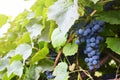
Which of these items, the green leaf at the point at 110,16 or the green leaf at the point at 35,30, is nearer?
the green leaf at the point at 110,16

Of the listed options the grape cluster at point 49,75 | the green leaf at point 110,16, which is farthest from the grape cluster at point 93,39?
the grape cluster at point 49,75

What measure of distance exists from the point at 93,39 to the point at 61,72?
→ 0.17 m

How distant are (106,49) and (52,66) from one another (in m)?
0.21

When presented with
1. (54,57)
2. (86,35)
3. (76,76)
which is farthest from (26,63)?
(86,35)

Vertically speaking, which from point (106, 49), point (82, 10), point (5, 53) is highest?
point (82, 10)

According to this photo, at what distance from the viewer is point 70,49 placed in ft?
3.13

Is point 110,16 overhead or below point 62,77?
overhead

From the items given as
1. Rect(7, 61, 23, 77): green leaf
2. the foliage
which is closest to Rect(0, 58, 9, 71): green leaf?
the foliage

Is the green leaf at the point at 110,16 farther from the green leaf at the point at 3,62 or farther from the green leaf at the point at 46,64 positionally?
the green leaf at the point at 3,62

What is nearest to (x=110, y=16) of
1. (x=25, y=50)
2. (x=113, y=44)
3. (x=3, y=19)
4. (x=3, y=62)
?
(x=113, y=44)

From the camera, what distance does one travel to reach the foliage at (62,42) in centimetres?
86

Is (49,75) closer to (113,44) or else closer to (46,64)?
(46,64)

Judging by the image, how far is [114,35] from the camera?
0.93 m

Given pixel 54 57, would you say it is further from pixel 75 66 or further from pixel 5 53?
pixel 5 53
